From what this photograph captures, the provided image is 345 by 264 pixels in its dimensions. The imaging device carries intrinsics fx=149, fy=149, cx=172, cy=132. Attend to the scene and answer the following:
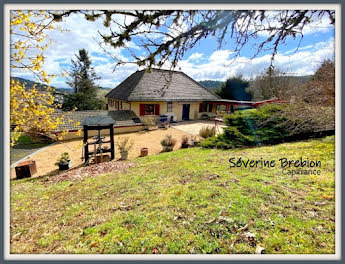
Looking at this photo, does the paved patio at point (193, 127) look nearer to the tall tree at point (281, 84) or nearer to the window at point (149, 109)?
the window at point (149, 109)

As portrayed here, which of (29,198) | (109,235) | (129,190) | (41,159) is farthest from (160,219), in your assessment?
(41,159)

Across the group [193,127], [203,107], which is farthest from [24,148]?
[203,107]

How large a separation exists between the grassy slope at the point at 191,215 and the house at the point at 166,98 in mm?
10527

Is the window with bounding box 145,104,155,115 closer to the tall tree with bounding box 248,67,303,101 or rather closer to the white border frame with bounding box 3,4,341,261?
the tall tree with bounding box 248,67,303,101

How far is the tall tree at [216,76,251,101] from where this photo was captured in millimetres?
19969

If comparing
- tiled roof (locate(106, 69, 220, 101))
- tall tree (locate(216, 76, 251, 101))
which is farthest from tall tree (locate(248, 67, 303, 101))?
tall tree (locate(216, 76, 251, 101))

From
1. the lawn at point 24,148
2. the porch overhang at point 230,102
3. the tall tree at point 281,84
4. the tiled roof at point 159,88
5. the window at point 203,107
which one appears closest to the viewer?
the tall tree at point 281,84

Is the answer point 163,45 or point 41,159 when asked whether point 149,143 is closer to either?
point 41,159

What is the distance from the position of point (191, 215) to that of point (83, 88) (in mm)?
19197

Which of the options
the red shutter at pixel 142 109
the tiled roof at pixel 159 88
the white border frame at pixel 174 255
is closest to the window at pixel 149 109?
the red shutter at pixel 142 109

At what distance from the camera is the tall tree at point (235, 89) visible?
19969mm

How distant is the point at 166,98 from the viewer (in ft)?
48.9

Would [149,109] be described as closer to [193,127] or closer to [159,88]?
[159,88]

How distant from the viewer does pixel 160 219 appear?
228 centimetres
